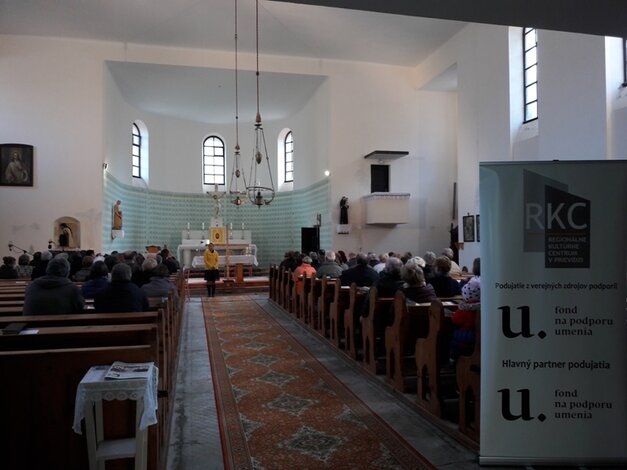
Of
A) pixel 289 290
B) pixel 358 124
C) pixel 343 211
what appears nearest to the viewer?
pixel 289 290

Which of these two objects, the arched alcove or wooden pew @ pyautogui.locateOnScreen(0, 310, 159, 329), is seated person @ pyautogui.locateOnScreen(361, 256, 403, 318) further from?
the arched alcove

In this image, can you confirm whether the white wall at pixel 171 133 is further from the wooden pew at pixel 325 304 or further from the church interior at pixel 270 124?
the wooden pew at pixel 325 304

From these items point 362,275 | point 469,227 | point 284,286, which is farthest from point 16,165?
point 469,227

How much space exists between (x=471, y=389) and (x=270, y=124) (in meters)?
18.3

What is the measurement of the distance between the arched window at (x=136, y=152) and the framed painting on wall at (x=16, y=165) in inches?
180

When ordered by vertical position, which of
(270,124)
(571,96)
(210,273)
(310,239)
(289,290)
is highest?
(270,124)

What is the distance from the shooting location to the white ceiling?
42.1ft

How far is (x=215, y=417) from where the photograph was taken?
→ 402cm

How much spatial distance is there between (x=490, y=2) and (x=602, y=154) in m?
6.23

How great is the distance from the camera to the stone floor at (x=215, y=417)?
3.25m

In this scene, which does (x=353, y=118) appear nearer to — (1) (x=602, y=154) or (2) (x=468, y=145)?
(2) (x=468, y=145)

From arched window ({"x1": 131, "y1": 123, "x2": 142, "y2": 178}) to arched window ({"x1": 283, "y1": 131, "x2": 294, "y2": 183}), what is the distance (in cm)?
544

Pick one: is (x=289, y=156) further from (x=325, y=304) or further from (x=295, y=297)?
(x=325, y=304)

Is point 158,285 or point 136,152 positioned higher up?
point 136,152
